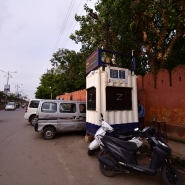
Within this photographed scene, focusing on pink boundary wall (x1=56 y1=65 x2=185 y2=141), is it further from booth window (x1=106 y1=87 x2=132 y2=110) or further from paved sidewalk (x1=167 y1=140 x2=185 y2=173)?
booth window (x1=106 y1=87 x2=132 y2=110)

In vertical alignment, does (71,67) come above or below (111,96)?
above

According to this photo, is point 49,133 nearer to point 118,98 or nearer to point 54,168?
point 54,168

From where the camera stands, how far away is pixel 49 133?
730 centimetres

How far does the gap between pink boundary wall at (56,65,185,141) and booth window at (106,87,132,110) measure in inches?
59.6

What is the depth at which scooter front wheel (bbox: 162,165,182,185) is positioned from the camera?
3.03m

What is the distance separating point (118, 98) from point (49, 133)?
3643 mm

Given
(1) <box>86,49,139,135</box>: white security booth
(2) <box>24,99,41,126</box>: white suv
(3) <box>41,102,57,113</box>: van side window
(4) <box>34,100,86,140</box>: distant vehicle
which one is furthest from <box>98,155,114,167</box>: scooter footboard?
(2) <box>24,99,41,126</box>: white suv

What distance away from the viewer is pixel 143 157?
479cm

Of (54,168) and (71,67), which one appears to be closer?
(54,168)

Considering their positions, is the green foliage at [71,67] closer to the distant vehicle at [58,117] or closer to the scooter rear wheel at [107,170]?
the distant vehicle at [58,117]

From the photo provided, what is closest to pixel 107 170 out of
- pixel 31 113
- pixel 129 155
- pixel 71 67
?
pixel 129 155

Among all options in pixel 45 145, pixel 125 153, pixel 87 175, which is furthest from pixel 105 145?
pixel 45 145

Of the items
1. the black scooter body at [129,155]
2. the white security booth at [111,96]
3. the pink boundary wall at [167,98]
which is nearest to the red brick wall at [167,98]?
the pink boundary wall at [167,98]

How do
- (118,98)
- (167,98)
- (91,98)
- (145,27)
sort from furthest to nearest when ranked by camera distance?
1. (145,27)
2. (167,98)
3. (91,98)
4. (118,98)
